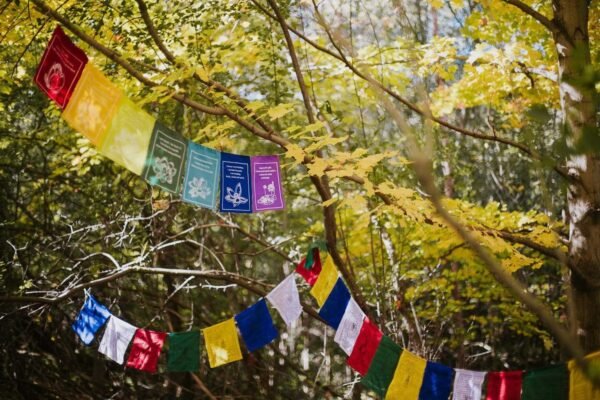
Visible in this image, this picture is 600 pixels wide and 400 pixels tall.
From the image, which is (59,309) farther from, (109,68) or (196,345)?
(109,68)

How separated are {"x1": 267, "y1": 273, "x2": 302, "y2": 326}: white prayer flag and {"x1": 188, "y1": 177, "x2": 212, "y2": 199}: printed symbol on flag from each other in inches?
36.7

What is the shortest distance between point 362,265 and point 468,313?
3.39 m

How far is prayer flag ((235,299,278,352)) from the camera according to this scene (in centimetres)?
392

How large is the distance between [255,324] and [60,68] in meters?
1.99

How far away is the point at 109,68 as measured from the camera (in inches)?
160

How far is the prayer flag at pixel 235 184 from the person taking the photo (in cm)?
326

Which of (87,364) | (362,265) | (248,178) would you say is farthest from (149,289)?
(248,178)

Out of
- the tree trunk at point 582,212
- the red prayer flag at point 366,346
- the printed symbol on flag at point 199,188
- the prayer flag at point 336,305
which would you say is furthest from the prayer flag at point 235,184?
the tree trunk at point 582,212

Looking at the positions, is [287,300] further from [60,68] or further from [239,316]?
[60,68]

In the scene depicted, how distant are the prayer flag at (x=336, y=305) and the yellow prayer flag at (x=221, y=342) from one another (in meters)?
0.65

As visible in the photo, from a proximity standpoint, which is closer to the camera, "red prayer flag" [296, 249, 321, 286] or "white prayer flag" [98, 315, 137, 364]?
"red prayer flag" [296, 249, 321, 286]

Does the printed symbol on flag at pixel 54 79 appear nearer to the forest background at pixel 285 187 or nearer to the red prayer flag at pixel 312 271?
the forest background at pixel 285 187

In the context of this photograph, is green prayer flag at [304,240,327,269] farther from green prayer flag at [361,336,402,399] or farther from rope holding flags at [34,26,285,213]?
rope holding flags at [34,26,285,213]

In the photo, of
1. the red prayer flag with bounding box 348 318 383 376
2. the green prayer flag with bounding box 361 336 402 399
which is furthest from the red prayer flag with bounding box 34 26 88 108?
the green prayer flag with bounding box 361 336 402 399
